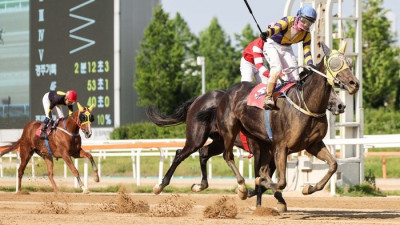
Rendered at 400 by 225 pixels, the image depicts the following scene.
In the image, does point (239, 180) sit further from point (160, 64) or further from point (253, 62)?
point (160, 64)

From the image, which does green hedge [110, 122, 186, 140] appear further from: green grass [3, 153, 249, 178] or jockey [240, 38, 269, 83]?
jockey [240, 38, 269, 83]

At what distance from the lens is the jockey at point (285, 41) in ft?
25.1

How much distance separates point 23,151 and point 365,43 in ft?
59.1

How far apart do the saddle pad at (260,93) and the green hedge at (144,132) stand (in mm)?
15777

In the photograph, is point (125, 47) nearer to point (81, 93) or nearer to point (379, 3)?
point (81, 93)

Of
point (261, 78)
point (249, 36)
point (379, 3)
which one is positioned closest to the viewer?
point (261, 78)

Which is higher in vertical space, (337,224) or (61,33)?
(61,33)

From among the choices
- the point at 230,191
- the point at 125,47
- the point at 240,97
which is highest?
the point at 125,47

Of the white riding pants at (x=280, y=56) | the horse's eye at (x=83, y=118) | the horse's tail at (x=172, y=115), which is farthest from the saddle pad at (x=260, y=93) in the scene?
the horse's eye at (x=83, y=118)

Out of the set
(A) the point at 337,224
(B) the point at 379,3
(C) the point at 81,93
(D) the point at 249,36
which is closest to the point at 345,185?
(A) the point at 337,224

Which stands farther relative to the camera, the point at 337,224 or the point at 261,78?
the point at 261,78

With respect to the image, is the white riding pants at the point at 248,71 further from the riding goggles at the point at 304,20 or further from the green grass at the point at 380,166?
the green grass at the point at 380,166

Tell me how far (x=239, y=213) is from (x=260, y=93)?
1.25m

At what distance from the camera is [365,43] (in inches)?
1144
